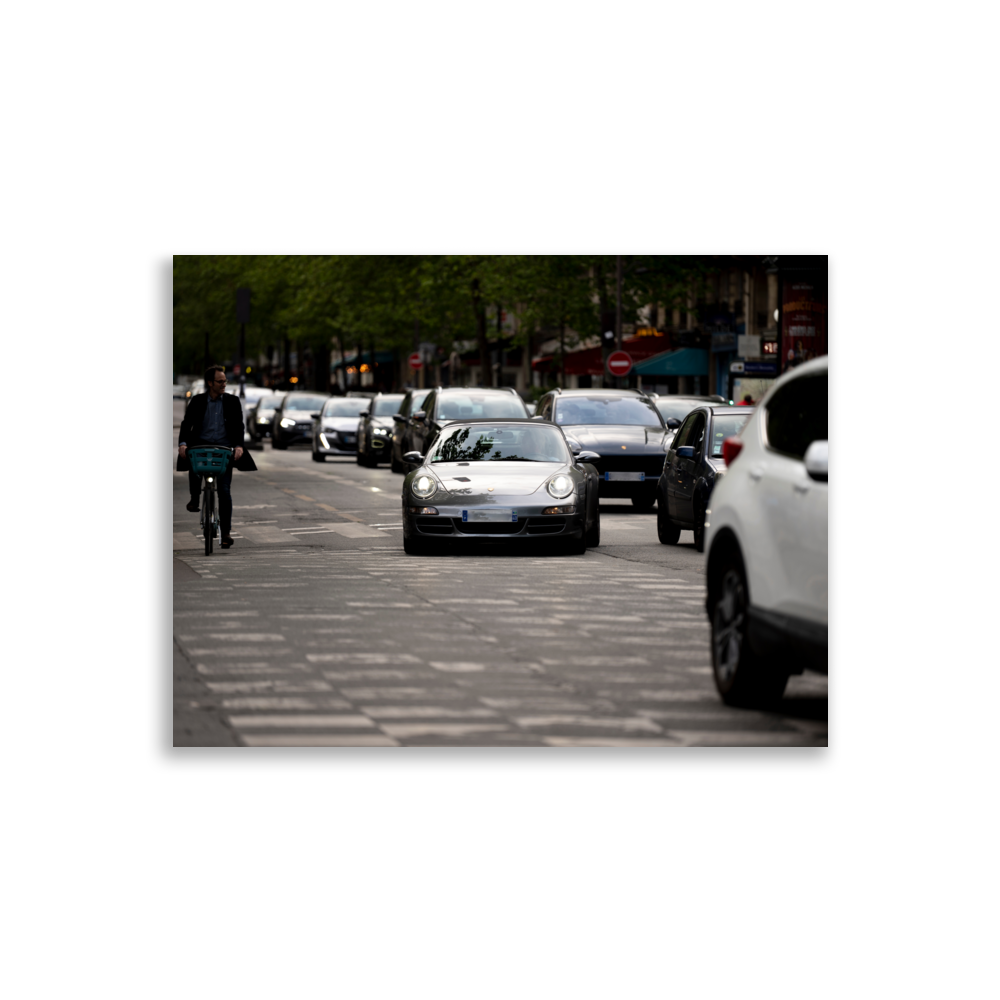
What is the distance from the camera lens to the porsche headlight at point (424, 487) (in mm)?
17344

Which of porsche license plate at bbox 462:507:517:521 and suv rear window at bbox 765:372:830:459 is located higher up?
suv rear window at bbox 765:372:830:459

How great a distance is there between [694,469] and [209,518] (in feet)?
15.1

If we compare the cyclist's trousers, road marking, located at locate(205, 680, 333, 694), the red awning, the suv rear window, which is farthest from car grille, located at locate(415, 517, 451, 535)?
the red awning

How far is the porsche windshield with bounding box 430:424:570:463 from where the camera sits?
18.0 meters

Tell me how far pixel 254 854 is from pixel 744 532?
3058mm

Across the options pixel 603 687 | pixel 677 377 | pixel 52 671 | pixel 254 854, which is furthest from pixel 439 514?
pixel 677 377

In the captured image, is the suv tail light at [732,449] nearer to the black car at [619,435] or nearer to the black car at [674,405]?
the black car at [619,435]

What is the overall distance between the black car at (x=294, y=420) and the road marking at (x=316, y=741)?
1421 inches

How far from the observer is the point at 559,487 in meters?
17.4

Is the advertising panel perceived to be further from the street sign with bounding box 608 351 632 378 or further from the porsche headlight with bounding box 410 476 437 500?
the street sign with bounding box 608 351 632 378

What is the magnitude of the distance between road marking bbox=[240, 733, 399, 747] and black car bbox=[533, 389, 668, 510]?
14.7 meters

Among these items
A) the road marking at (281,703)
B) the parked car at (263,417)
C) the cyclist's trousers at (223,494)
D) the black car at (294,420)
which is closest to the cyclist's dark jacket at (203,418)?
the cyclist's trousers at (223,494)

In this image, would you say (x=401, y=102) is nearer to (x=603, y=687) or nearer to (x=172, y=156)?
(x=172, y=156)

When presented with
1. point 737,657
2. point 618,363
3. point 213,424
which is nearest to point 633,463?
point 213,424
